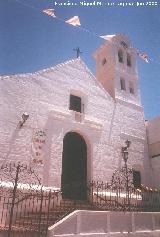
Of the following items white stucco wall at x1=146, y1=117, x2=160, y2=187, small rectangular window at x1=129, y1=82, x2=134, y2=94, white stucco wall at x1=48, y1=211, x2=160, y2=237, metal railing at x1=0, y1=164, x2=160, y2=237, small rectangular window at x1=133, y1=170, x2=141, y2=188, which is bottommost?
white stucco wall at x1=48, y1=211, x2=160, y2=237

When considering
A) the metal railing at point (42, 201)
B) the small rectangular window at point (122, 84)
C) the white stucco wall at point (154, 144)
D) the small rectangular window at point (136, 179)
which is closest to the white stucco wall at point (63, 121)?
the small rectangular window at point (136, 179)

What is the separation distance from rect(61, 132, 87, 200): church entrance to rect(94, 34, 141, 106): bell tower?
5222 millimetres

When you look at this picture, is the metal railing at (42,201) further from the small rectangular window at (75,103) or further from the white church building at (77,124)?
the small rectangular window at (75,103)

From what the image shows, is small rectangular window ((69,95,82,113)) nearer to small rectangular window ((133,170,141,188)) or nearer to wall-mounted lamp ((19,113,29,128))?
wall-mounted lamp ((19,113,29,128))

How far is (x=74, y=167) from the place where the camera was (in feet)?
53.8

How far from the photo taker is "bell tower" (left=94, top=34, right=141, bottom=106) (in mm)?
20875

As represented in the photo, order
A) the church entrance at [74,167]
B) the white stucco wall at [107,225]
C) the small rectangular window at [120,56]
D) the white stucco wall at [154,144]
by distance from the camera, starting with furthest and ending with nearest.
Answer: the small rectangular window at [120,56] → the white stucco wall at [154,144] → the church entrance at [74,167] → the white stucco wall at [107,225]

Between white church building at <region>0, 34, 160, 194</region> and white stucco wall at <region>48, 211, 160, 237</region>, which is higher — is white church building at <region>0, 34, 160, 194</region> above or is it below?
above

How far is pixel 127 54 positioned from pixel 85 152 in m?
10.6

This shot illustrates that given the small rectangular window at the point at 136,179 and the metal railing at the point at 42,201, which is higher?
the small rectangular window at the point at 136,179

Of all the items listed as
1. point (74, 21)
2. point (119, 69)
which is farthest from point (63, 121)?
point (119, 69)

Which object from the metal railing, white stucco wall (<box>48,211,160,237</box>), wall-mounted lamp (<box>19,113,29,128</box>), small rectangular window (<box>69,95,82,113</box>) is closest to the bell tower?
small rectangular window (<box>69,95,82,113</box>)

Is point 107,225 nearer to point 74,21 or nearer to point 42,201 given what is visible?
point 42,201

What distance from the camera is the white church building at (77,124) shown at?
47.1 ft
